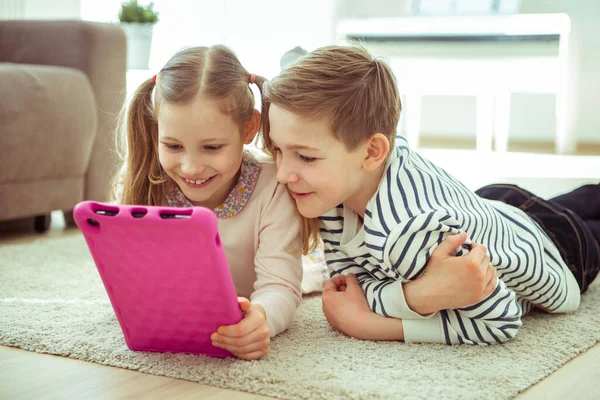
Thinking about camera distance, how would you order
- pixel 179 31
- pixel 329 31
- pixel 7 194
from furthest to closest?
pixel 329 31, pixel 179 31, pixel 7 194

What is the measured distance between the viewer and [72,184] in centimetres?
200

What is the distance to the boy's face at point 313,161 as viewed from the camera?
3.36 feet

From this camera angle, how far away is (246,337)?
0.93 m

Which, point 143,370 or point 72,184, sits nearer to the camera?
point 143,370

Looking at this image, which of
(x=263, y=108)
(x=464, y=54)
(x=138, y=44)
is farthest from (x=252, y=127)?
(x=464, y=54)

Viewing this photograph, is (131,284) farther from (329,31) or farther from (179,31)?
(329,31)

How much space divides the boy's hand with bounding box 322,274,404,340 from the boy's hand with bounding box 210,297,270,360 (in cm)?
17

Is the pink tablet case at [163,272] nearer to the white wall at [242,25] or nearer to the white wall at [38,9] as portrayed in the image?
the white wall at [38,9]

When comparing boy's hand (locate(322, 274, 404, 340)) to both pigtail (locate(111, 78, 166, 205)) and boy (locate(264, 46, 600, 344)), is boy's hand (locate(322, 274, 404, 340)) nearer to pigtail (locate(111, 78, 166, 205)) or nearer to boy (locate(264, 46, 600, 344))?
boy (locate(264, 46, 600, 344))

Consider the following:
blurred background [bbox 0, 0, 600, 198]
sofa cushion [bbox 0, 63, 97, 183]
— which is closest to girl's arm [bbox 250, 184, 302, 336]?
sofa cushion [bbox 0, 63, 97, 183]

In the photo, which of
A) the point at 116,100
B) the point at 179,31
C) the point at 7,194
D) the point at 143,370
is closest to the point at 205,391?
the point at 143,370

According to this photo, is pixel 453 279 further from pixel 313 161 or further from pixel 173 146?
pixel 173 146

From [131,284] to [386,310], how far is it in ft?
1.26

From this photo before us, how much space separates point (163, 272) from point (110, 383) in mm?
153
